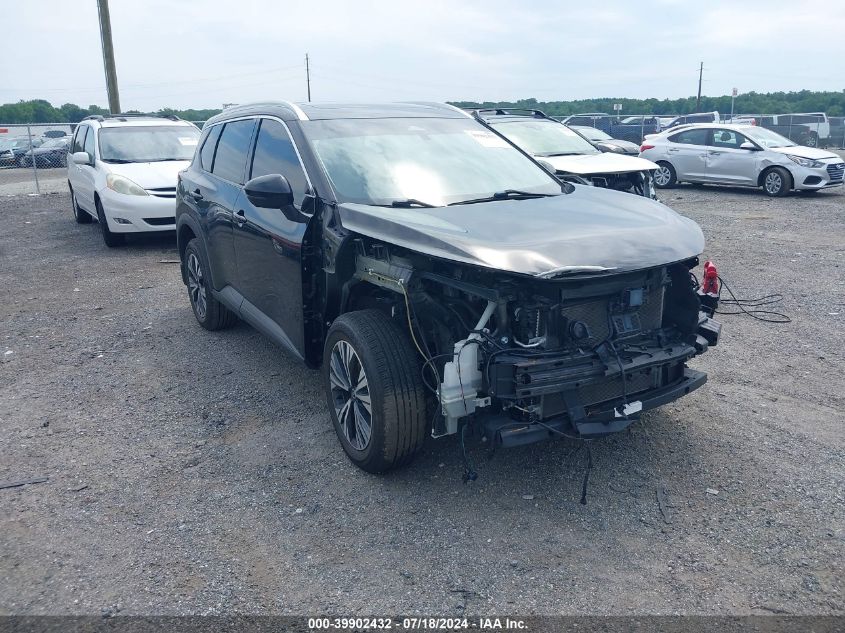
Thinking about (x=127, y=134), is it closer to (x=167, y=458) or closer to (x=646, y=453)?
(x=167, y=458)

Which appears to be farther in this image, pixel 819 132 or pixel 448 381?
pixel 819 132

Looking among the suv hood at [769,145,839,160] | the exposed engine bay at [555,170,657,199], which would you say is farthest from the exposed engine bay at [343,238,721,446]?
the suv hood at [769,145,839,160]

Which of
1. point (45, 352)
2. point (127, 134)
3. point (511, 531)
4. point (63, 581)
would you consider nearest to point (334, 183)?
point (511, 531)

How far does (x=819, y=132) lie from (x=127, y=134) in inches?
1196

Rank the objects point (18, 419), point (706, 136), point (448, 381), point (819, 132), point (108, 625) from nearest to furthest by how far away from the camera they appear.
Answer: point (108, 625) < point (448, 381) < point (18, 419) < point (706, 136) < point (819, 132)

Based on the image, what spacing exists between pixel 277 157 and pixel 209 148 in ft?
5.39

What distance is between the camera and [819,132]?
105 ft

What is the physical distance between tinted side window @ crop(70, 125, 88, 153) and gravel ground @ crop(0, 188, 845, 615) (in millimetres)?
7518

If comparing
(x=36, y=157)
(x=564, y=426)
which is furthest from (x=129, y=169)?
(x=36, y=157)

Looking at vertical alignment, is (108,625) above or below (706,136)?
below

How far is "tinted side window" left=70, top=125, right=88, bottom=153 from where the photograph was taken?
41.4ft

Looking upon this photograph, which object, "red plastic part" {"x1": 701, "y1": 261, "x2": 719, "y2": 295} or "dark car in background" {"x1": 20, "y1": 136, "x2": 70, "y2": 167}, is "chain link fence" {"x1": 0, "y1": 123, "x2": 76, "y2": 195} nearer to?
"dark car in background" {"x1": 20, "y1": 136, "x2": 70, "y2": 167}

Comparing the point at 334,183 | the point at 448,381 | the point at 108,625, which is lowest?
the point at 108,625

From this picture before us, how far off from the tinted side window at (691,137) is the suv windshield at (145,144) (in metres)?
11.4
